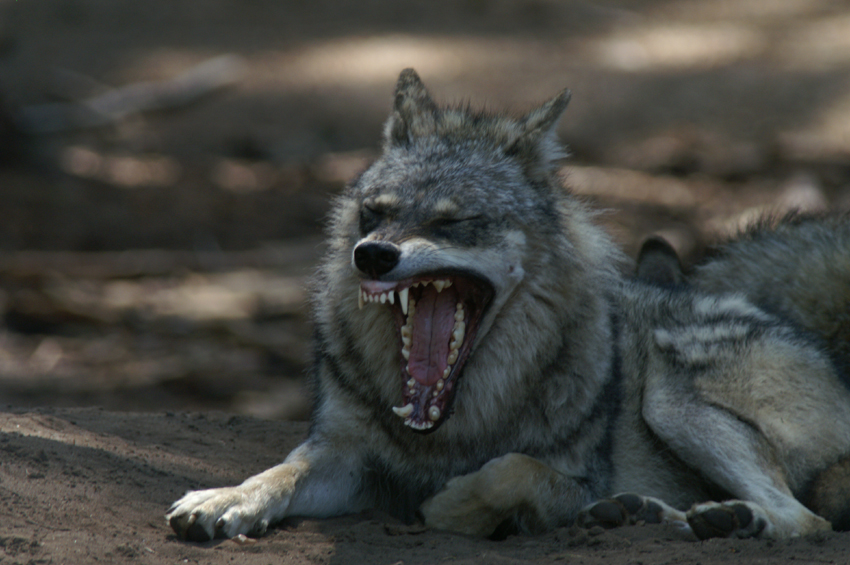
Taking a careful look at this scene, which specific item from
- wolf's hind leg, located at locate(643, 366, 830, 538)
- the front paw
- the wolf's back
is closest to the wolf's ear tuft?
wolf's hind leg, located at locate(643, 366, 830, 538)

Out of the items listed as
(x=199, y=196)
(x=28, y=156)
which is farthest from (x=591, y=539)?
(x=28, y=156)

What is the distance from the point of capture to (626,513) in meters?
A: 3.92

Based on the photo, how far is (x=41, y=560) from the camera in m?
3.00

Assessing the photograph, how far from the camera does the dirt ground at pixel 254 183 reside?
3779 millimetres

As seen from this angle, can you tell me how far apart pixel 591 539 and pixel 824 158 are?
9215 mm

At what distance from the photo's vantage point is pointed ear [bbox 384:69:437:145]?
4.72m

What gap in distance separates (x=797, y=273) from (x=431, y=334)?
2.59m

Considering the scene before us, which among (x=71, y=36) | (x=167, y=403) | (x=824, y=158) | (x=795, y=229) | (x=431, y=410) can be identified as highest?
(x=71, y=36)

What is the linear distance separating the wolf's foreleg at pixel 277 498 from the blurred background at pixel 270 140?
199cm

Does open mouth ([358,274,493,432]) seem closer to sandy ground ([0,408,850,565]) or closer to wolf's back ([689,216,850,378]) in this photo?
sandy ground ([0,408,850,565])

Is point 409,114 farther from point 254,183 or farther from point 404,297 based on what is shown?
point 254,183

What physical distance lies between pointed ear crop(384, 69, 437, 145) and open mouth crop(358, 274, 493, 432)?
0.99 meters

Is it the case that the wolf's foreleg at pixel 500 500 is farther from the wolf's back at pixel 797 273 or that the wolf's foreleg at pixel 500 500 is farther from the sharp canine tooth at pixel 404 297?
the wolf's back at pixel 797 273

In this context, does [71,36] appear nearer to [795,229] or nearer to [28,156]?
[28,156]
